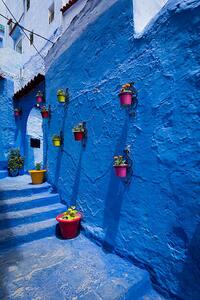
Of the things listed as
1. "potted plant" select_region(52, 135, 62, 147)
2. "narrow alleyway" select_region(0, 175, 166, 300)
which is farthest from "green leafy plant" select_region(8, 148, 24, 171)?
"potted plant" select_region(52, 135, 62, 147)

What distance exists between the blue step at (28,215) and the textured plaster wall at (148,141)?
2.30 ft

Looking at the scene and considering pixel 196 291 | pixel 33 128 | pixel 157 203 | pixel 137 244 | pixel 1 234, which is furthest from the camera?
pixel 33 128

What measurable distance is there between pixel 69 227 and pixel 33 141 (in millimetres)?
4845

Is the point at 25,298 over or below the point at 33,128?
below

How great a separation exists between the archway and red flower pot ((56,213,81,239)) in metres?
4.16

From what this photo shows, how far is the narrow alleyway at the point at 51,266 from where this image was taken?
2398 millimetres

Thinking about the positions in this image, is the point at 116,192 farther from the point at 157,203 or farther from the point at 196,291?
the point at 196,291

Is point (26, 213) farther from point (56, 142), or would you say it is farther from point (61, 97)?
point (61, 97)

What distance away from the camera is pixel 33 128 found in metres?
8.09

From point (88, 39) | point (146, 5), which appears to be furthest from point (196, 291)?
point (88, 39)

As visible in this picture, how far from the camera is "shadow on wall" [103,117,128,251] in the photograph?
312cm

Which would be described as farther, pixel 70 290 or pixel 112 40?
pixel 112 40

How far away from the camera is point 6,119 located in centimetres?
805

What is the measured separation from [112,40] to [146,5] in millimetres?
726
